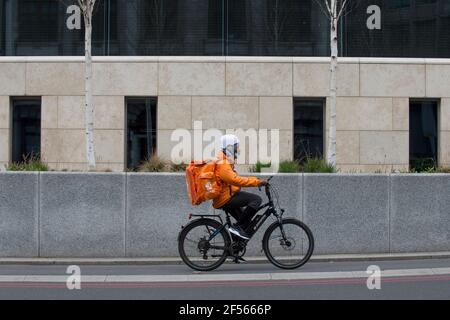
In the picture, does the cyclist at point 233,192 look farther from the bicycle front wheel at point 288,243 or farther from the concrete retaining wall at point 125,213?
the concrete retaining wall at point 125,213

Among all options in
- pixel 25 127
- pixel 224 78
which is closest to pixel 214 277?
pixel 224 78

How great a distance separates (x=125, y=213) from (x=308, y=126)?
858 cm

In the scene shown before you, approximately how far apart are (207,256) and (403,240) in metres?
3.63

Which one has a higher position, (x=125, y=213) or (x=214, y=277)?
(x=125, y=213)

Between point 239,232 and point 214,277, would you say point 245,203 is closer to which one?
point 239,232

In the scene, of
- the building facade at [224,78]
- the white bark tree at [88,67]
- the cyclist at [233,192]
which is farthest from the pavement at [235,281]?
the building facade at [224,78]

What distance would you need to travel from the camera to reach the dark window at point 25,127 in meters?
20.4

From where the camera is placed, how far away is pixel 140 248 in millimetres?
12805

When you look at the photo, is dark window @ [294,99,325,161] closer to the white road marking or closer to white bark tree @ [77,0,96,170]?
white bark tree @ [77,0,96,170]

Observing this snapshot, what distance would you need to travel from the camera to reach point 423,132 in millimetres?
20656

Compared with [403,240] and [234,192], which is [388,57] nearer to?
[403,240]

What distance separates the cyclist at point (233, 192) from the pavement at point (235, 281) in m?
0.72

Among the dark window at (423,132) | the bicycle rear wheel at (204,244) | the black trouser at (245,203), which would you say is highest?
the dark window at (423,132)
